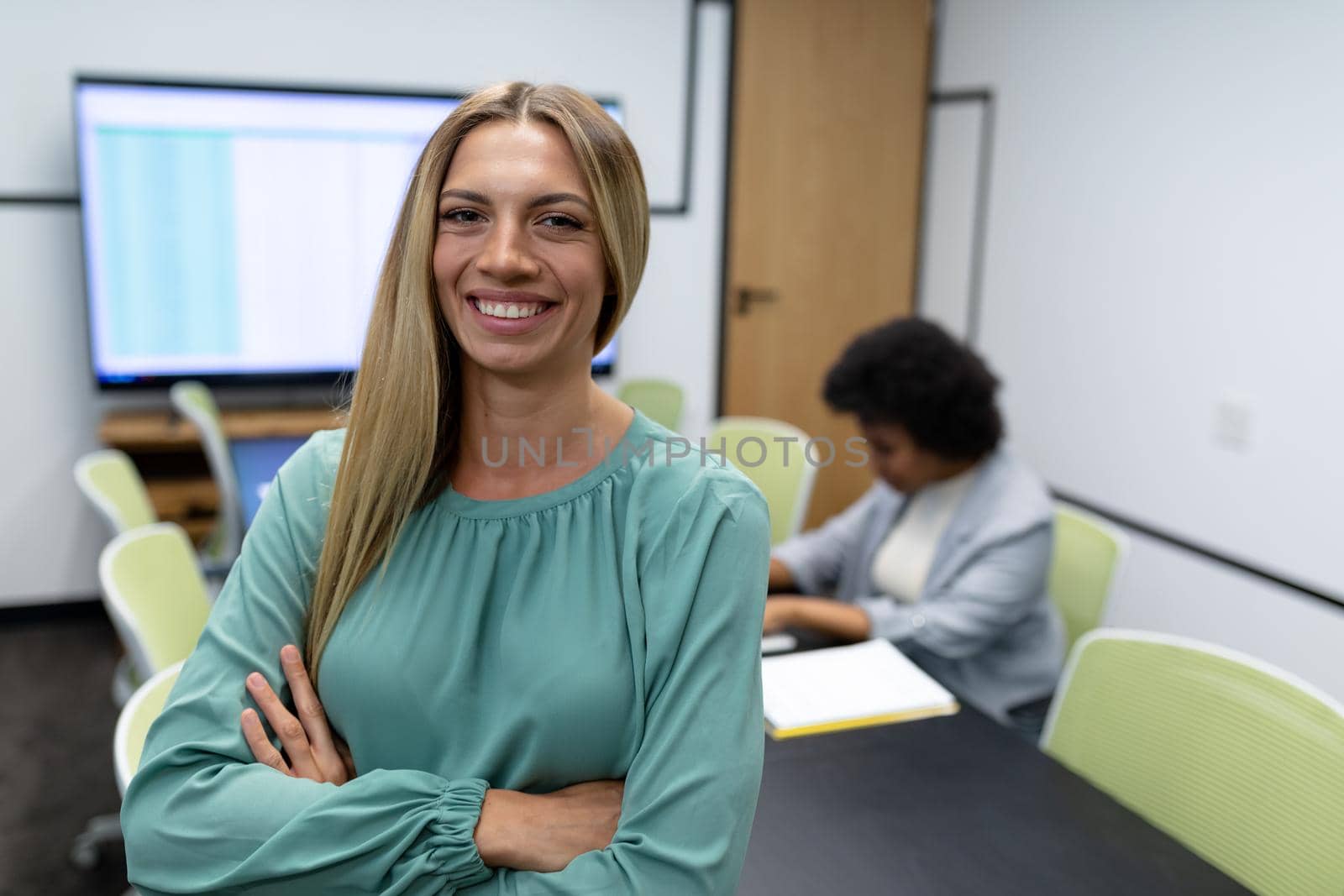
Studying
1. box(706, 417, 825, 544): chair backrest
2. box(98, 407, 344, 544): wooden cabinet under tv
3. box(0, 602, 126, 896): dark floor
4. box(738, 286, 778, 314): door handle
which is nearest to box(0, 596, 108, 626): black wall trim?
box(0, 602, 126, 896): dark floor

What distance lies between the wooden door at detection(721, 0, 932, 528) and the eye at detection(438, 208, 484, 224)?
337 cm

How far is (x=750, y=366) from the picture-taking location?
4492 millimetres

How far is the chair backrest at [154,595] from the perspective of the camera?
5.62ft

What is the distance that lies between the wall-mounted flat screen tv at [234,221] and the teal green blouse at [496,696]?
8.82 feet

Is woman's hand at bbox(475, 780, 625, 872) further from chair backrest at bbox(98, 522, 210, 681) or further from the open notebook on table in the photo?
chair backrest at bbox(98, 522, 210, 681)

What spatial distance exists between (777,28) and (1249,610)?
2.71 m

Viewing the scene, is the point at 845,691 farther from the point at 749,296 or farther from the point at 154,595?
the point at 749,296

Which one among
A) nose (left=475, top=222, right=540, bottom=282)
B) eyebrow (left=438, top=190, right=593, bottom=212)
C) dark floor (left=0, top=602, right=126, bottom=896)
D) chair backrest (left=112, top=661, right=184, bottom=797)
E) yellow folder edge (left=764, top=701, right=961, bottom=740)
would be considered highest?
eyebrow (left=438, top=190, right=593, bottom=212)

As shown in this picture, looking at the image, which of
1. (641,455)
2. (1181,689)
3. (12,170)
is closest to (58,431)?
(12,170)

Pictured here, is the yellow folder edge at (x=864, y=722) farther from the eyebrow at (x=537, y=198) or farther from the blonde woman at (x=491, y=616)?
the eyebrow at (x=537, y=198)

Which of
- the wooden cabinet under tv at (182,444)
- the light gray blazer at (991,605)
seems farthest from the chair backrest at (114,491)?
the light gray blazer at (991,605)

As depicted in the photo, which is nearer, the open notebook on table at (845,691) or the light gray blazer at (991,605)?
the open notebook on table at (845,691)

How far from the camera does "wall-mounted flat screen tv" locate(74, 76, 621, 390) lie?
359 centimetres

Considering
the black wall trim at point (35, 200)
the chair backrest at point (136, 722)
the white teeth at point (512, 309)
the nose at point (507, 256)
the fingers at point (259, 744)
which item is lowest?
the chair backrest at point (136, 722)
